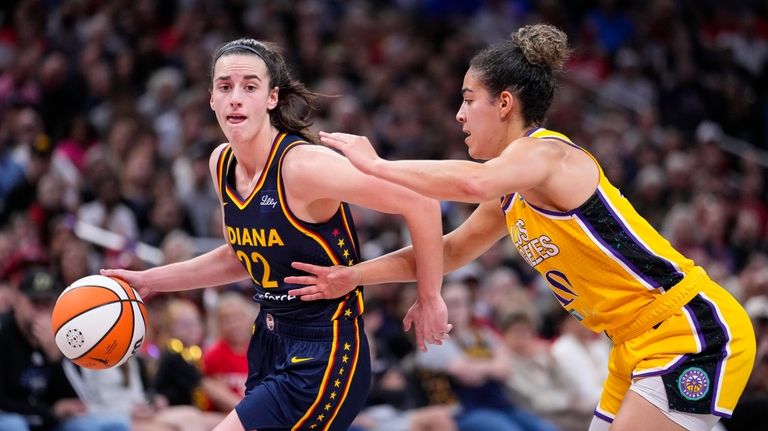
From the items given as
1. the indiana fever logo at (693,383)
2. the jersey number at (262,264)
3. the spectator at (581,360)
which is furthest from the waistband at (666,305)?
the spectator at (581,360)

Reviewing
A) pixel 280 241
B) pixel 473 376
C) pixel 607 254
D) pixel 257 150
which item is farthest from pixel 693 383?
pixel 473 376

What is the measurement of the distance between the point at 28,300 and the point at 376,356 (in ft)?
9.60

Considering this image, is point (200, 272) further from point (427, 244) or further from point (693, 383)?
point (693, 383)

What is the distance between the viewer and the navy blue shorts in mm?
4504

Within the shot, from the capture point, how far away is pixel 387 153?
41.4ft

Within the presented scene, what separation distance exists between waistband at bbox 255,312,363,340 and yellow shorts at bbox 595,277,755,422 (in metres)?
1.22

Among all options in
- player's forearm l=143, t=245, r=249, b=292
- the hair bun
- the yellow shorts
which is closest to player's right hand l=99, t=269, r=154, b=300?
player's forearm l=143, t=245, r=249, b=292

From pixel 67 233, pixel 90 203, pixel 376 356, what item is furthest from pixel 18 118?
pixel 376 356

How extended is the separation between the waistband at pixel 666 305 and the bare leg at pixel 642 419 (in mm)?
305

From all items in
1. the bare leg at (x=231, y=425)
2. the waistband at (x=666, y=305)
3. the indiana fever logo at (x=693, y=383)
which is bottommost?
the bare leg at (x=231, y=425)

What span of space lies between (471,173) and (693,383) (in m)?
1.26

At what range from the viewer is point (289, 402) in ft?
14.8

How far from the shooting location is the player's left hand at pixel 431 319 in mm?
4750

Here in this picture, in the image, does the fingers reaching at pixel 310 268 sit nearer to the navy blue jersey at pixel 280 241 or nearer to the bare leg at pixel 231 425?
the navy blue jersey at pixel 280 241
